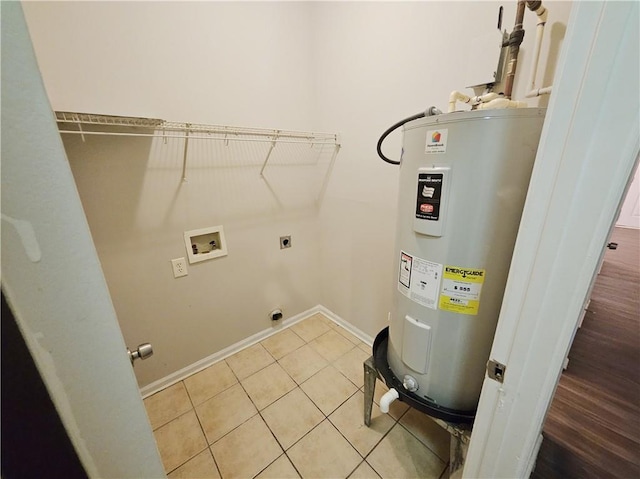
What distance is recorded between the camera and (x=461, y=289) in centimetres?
80

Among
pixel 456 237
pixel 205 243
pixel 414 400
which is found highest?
pixel 456 237

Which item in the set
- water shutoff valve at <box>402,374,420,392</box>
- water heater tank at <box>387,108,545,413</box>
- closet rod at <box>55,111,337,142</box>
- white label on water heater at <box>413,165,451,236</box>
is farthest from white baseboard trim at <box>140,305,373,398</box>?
closet rod at <box>55,111,337,142</box>

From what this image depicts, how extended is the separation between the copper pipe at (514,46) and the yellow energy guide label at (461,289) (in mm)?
720

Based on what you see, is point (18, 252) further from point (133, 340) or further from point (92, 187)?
point (133, 340)

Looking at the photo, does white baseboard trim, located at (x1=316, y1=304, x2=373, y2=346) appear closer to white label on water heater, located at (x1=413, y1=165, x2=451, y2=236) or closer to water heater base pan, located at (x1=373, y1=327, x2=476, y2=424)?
water heater base pan, located at (x1=373, y1=327, x2=476, y2=424)

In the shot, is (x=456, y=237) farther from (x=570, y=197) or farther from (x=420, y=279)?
(x=570, y=197)

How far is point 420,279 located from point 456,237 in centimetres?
20

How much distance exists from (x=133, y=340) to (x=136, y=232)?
0.66 meters

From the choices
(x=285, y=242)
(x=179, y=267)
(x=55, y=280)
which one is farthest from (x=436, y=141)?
(x=179, y=267)

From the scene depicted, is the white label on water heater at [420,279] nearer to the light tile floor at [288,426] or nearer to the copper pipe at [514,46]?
Answer: the copper pipe at [514,46]

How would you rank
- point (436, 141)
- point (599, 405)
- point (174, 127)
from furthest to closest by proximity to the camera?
1. point (599, 405)
2. point (174, 127)
3. point (436, 141)

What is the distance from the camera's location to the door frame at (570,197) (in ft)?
1.25

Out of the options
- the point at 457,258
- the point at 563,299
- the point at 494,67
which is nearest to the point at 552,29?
the point at 494,67

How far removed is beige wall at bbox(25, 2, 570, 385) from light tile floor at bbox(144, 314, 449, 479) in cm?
27
